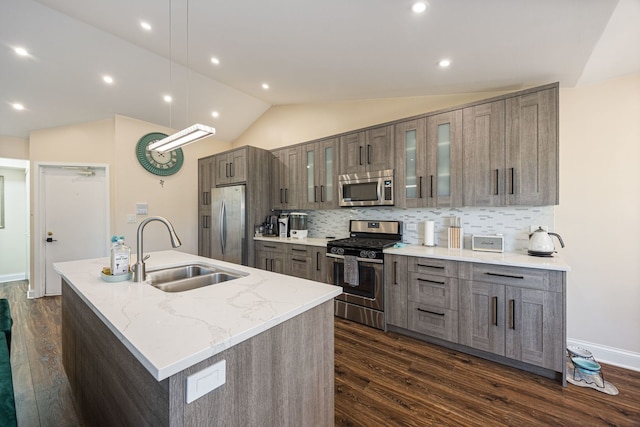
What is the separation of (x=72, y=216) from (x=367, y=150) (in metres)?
4.79

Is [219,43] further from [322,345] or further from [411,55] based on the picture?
[322,345]

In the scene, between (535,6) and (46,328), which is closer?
(535,6)

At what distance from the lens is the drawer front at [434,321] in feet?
8.21

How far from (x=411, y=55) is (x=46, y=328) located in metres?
4.87

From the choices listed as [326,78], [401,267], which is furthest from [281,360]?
[326,78]

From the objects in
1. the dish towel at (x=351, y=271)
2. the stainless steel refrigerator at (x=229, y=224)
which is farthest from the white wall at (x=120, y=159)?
the dish towel at (x=351, y=271)

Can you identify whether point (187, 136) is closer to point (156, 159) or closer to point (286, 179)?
point (286, 179)

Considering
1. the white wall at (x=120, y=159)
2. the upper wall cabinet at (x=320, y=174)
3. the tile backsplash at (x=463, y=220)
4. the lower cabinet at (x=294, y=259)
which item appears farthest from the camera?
the white wall at (x=120, y=159)

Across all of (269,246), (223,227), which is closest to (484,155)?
(269,246)

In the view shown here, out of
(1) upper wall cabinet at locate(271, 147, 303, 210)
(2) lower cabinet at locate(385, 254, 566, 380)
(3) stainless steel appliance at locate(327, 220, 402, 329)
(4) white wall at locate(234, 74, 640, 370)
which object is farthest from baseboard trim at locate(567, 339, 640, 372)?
(1) upper wall cabinet at locate(271, 147, 303, 210)

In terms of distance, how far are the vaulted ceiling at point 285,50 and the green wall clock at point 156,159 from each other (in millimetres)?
442

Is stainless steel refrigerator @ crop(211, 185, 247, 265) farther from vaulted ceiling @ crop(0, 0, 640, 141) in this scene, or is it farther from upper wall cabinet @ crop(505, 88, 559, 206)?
upper wall cabinet @ crop(505, 88, 559, 206)

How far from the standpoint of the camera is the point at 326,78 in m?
3.06

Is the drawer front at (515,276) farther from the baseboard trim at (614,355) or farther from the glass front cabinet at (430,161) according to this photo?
the baseboard trim at (614,355)
